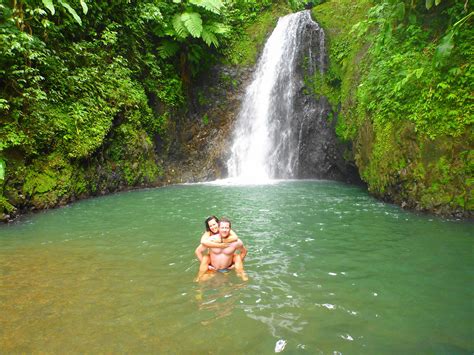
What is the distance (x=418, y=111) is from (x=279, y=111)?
8.71 metres

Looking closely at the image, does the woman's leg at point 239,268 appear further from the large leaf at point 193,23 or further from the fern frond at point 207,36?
the fern frond at point 207,36

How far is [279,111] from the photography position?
1641 cm

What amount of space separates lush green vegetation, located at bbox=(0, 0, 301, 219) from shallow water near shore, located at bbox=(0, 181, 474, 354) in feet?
8.28

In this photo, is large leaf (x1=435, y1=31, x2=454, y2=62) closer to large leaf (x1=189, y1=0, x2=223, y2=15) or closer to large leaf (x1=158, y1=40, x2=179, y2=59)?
large leaf (x1=189, y1=0, x2=223, y2=15)

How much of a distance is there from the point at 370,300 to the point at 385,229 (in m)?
3.21

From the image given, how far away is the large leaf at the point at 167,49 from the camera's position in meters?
15.7

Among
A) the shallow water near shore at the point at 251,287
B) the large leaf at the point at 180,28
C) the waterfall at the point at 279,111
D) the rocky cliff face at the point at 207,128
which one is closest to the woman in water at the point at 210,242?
the shallow water near shore at the point at 251,287

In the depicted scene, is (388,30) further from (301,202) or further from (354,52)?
(354,52)

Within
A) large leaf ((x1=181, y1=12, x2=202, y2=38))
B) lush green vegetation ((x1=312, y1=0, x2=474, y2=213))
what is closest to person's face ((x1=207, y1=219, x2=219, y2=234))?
lush green vegetation ((x1=312, y1=0, x2=474, y2=213))

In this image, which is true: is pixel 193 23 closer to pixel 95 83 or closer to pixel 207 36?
pixel 207 36

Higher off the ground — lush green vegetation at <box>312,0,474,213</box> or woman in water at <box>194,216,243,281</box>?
lush green vegetation at <box>312,0,474,213</box>

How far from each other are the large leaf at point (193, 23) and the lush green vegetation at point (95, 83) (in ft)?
0.14

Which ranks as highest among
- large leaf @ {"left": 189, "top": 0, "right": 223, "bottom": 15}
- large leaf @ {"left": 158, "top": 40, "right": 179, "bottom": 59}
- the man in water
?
large leaf @ {"left": 189, "top": 0, "right": 223, "bottom": 15}

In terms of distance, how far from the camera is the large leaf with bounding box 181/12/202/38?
573 inches
